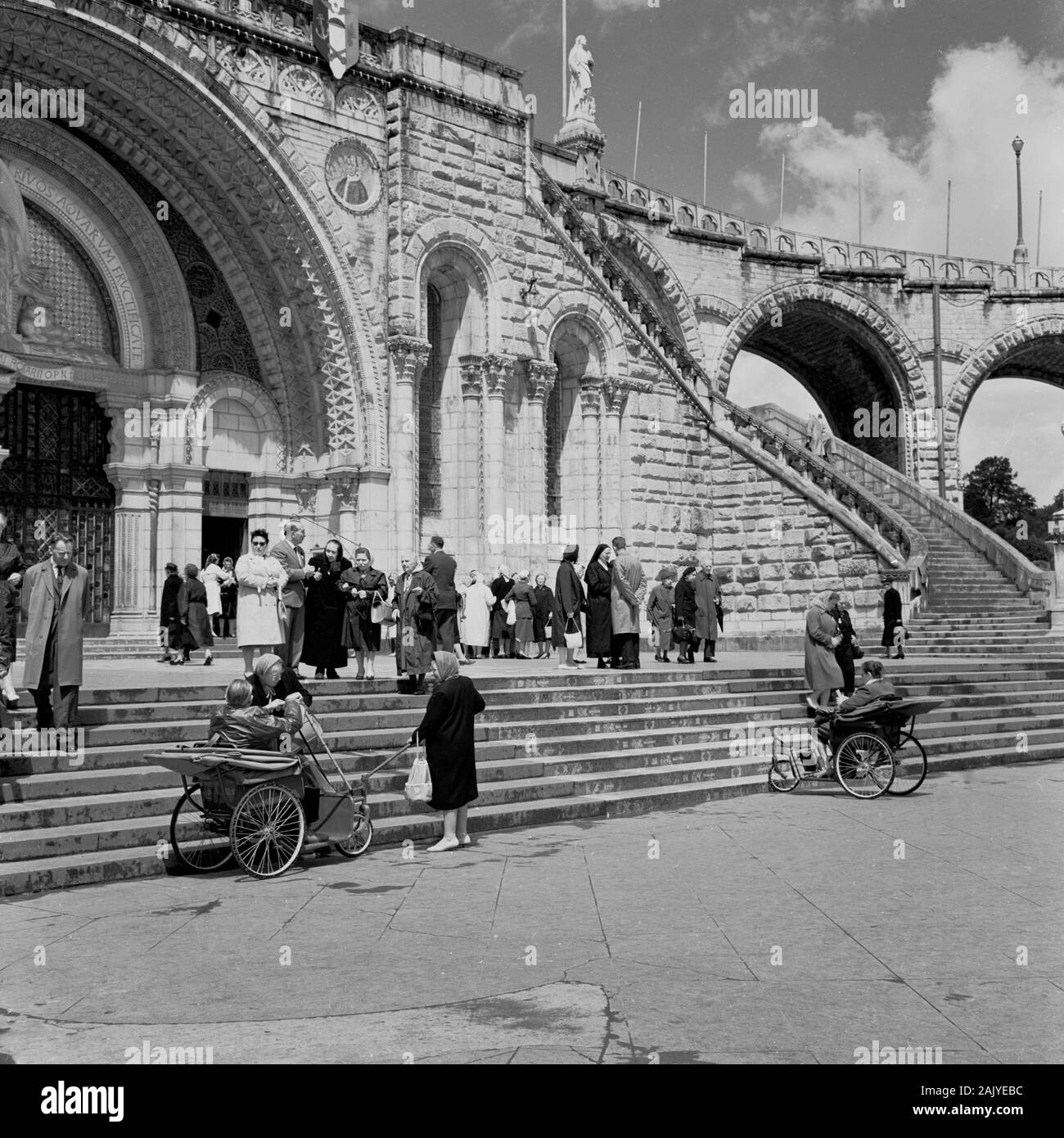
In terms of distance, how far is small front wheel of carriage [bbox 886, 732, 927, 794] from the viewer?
11672mm

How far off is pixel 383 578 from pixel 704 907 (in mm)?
6771

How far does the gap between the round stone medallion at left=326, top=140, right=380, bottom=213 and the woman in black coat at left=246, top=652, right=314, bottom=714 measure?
41.2 feet

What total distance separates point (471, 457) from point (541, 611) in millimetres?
3309

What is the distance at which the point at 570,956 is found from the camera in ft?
19.6

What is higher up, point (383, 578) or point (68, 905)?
point (383, 578)

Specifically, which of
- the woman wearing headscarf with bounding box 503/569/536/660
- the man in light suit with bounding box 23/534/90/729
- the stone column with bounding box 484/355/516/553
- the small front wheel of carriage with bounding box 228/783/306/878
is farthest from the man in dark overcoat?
the stone column with bounding box 484/355/516/553

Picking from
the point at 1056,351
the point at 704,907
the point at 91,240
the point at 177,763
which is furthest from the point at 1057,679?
the point at 1056,351

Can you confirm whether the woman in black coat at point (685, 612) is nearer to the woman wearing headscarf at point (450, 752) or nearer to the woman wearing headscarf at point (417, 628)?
the woman wearing headscarf at point (417, 628)

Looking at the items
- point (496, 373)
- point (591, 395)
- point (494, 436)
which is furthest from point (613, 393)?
point (494, 436)

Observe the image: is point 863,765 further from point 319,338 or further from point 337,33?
point 337,33

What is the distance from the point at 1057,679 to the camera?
18.4m

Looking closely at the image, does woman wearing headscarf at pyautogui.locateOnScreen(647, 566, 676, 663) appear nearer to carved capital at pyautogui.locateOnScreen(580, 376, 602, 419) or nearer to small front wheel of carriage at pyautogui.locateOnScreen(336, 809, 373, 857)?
carved capital at pyautogui.locateOnScreen(580, 376, 602, 419)
